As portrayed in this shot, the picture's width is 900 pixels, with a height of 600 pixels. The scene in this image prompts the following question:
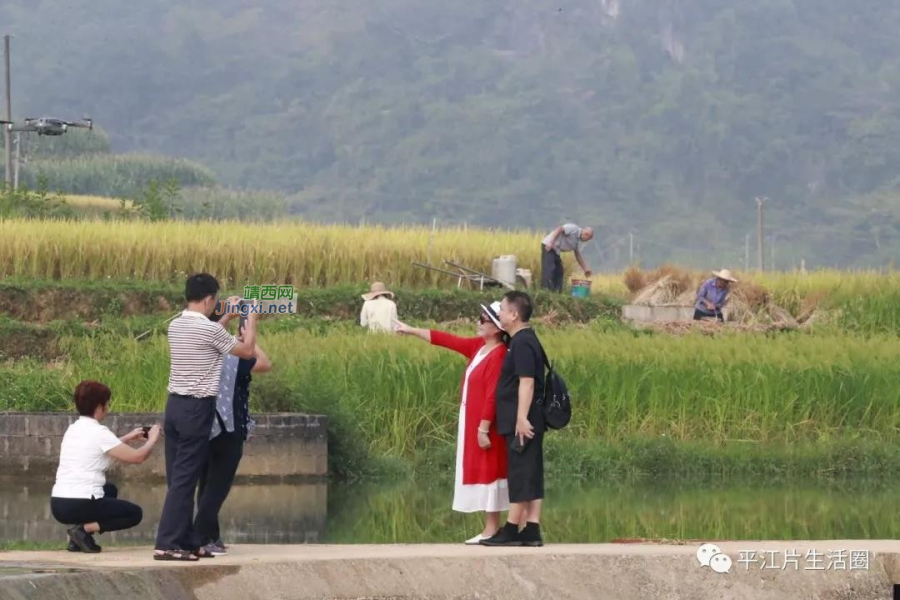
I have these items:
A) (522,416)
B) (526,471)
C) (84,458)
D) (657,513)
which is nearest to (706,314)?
(657,513)

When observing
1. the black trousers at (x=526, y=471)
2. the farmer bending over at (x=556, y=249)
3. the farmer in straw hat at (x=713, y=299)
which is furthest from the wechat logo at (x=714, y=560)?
the farmer bending over at (x=556, y=249)

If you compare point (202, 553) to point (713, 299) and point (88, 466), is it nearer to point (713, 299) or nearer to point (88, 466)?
point (88, 466)

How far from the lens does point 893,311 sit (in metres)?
29.2

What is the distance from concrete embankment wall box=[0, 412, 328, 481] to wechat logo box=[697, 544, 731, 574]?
23.2ft

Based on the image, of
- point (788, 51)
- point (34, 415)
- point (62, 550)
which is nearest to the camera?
point (62, 550)

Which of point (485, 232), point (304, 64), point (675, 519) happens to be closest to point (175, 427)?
point (675, 519)

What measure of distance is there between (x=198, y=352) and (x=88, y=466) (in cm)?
91

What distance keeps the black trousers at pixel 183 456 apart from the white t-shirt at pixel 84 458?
0.39 meters

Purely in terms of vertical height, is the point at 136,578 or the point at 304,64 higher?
the point at 304,64

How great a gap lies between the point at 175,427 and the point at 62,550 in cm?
128

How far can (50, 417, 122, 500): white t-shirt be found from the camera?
34.0ft

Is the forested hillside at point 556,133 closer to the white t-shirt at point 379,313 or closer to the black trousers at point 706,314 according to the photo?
the black trousers at point 706,314

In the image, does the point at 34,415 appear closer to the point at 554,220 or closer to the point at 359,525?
the point at 359,525

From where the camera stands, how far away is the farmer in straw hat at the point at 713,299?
2706 centimetres
